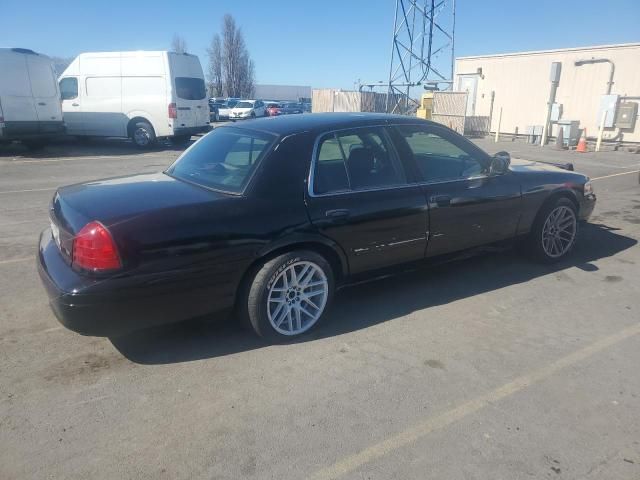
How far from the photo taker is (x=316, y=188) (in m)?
3.44

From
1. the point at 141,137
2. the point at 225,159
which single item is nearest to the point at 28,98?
the point at 141,137

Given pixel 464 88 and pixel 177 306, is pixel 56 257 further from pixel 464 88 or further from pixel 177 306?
pixel 464 88

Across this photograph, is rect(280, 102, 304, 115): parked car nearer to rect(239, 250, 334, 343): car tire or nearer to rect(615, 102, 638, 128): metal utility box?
rect(615, 102, 638, 128): metal utility box

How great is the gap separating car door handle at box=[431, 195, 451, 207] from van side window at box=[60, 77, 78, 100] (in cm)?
1504

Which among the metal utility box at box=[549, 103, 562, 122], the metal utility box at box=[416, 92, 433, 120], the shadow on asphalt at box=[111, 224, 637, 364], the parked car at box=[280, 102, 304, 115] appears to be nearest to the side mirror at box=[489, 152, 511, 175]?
the shadow on asphalt at box=[111, 224, 637, 364]

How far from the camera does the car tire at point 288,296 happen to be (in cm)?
325

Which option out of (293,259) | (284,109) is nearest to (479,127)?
(284,109)

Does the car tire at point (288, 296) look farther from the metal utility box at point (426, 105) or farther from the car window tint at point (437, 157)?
the metal utility box at point (426, 105)

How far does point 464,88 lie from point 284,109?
15.8 metres

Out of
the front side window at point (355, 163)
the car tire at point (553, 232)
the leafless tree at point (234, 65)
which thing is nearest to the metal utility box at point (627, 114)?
the car tire at point (553, 232)

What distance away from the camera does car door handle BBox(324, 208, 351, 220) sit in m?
3.43

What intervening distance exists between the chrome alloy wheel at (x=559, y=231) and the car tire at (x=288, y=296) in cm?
265

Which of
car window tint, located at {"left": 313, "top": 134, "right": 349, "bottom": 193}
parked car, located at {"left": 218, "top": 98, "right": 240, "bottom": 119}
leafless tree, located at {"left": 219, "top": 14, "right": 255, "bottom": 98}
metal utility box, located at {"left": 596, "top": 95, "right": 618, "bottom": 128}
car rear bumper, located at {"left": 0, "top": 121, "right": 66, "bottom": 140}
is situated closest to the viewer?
car window tint, located at {"left": 313, "top": 134, "right": 349, "bottom": 193}

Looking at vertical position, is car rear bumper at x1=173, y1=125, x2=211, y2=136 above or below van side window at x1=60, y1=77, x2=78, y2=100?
below
